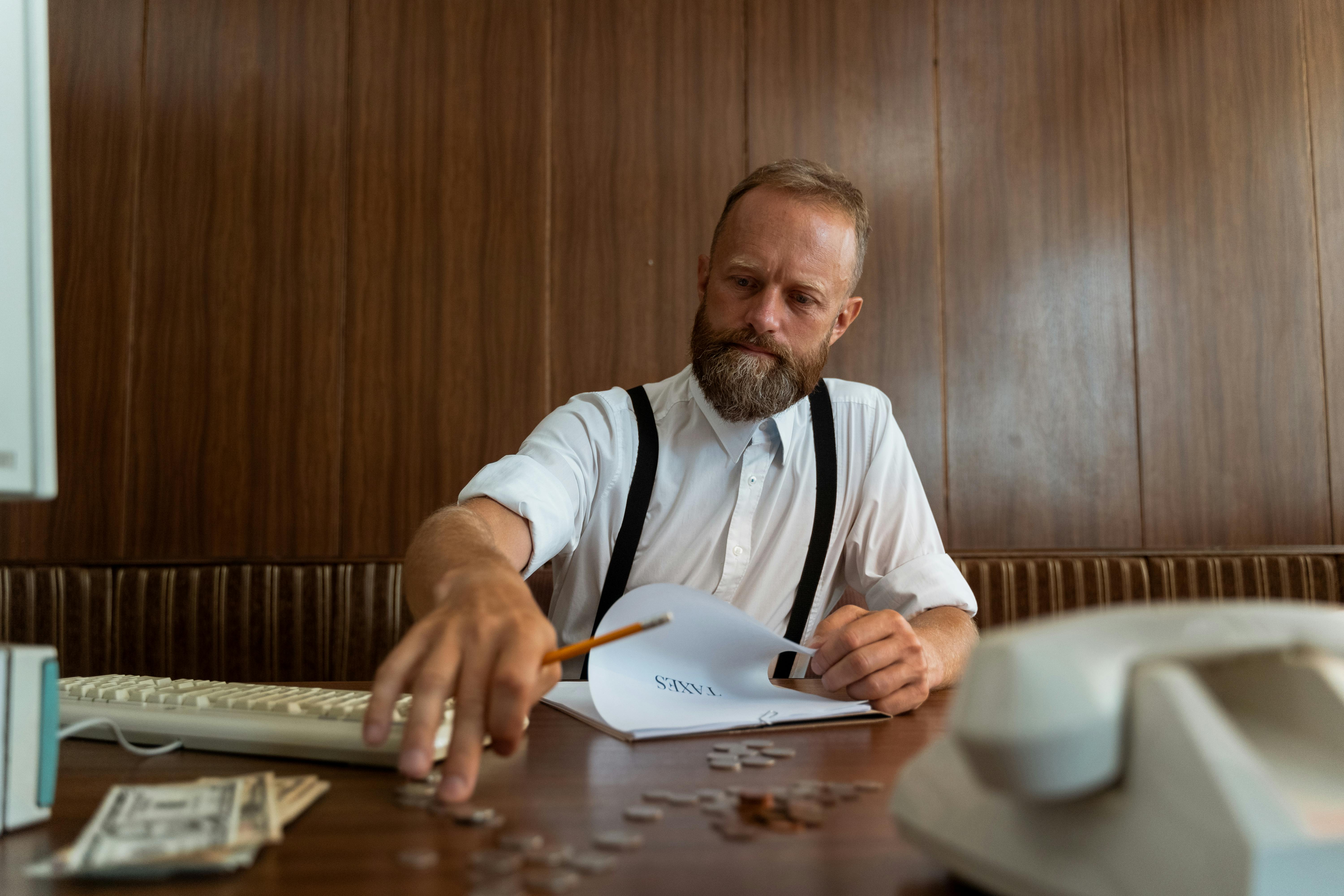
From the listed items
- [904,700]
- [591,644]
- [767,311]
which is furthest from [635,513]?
[591,644]

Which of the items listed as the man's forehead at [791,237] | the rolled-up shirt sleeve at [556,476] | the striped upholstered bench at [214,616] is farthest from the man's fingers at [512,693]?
the striped upholstered bench at [214,616]

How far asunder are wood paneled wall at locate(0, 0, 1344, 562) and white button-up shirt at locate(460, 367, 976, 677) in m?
1.07

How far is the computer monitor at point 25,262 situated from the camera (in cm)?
57

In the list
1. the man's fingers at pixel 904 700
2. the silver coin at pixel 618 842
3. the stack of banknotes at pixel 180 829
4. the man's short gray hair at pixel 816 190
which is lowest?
the man's fingers at pixel 904 700

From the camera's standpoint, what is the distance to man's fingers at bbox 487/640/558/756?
67cm

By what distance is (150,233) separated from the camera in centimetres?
284

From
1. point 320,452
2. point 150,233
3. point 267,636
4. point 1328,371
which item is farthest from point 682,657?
point 1328,371

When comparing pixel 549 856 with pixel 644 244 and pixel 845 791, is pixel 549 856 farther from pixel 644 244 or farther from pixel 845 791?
pixel 644 244

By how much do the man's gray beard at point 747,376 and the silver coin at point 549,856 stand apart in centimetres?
130

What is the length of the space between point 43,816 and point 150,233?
8.94 feet

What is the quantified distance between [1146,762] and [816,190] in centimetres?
160

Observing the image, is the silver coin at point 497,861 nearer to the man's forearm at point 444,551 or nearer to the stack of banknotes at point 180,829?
the stack of banknotes at point 180,829

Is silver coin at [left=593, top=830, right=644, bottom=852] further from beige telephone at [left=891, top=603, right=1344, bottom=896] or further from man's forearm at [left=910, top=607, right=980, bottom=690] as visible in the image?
man's forearm at [left=910, top=607, right=980, bottom=690]

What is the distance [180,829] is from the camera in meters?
0.51
